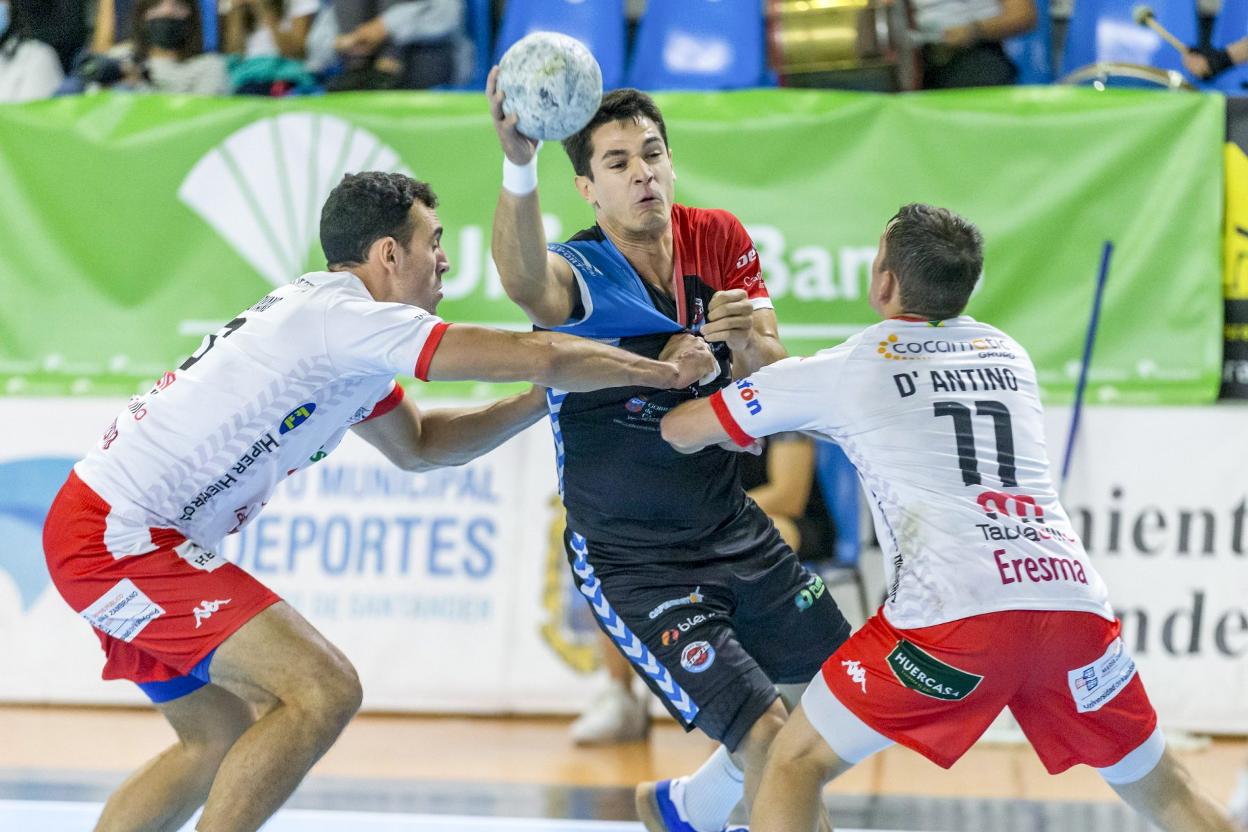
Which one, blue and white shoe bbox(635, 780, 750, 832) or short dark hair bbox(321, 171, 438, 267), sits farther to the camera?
blue and white shoe bbox(635, 780, 750, 832)

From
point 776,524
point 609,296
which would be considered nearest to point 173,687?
point 609,296

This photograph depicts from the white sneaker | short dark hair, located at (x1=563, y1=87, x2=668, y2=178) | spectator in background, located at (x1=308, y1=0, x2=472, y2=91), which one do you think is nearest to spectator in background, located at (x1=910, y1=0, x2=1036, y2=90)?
spectator in background, located at (x1=308, y1=0, x2=472, y2=91)

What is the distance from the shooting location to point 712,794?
4434mm

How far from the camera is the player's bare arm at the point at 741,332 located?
3.85m

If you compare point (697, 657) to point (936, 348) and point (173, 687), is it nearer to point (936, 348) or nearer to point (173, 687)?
point (936, 348)

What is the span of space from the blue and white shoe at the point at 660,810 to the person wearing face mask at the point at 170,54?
4.98 metres

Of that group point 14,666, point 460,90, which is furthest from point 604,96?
point 14,666

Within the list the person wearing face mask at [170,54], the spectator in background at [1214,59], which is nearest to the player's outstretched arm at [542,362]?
the person wearing face mask at [170,54]

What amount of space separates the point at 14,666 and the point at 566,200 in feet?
11.7

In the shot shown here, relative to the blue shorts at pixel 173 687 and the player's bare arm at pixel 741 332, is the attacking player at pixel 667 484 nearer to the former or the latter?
the player's bare arm at pixel 741 332

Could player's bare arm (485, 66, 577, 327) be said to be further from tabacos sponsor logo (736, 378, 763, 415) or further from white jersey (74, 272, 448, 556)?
tabacos sponsor logo (736, 378, 763, 415)

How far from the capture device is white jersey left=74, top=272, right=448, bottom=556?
152 inches

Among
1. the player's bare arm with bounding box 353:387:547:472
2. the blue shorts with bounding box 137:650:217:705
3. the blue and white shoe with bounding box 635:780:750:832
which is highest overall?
the player's bare arm with bounding box 353:387:547:472

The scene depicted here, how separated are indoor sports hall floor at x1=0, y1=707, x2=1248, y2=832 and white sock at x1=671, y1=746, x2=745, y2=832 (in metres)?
0.75
